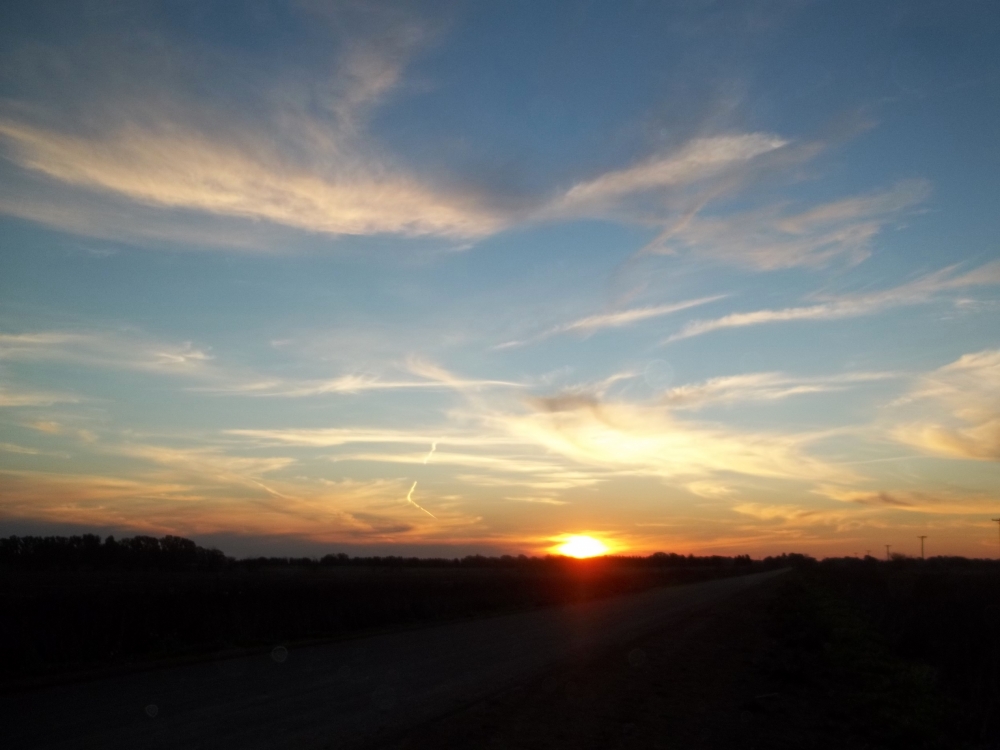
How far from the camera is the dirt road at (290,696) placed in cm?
1122

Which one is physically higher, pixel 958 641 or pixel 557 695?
pixel 958 641

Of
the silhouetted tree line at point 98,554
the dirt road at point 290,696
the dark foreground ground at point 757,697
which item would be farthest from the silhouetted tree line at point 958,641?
the silhouetted tree line at point 98,554

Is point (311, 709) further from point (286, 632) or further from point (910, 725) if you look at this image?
point (286, 632)

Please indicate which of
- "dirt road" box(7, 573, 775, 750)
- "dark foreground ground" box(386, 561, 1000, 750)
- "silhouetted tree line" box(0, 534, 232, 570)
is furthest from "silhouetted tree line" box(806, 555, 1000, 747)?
"silhouetted tree line" box(0, 534, 232, 570)

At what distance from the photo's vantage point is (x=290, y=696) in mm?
14539

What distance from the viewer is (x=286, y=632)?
87.9 feet

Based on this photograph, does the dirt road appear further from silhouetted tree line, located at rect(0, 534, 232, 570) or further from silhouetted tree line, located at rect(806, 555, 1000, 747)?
silhouetted tree line, located at rect(0, 534, 232, 570)

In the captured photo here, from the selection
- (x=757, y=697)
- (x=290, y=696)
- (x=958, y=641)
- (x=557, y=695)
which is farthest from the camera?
(x=958, y=641)

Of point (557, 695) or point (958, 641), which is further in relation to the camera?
point (958, 641)

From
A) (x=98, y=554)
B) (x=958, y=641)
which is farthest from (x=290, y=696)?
(x=98, y=554)

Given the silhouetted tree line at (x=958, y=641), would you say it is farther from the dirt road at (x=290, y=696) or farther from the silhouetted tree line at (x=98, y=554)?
the silhouetted tree line at (x=98, y=554)

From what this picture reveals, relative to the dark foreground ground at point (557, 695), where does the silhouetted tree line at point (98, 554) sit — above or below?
above

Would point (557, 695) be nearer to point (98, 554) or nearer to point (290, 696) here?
point (290, 696)

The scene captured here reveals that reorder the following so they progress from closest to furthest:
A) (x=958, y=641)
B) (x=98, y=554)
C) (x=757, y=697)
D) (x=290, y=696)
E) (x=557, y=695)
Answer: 1. (x=290, y=696)
2. (x=557, y=695)
3. (x=757, y=697)
4. (x=958, y=641)
5. (x=98, y=554)
